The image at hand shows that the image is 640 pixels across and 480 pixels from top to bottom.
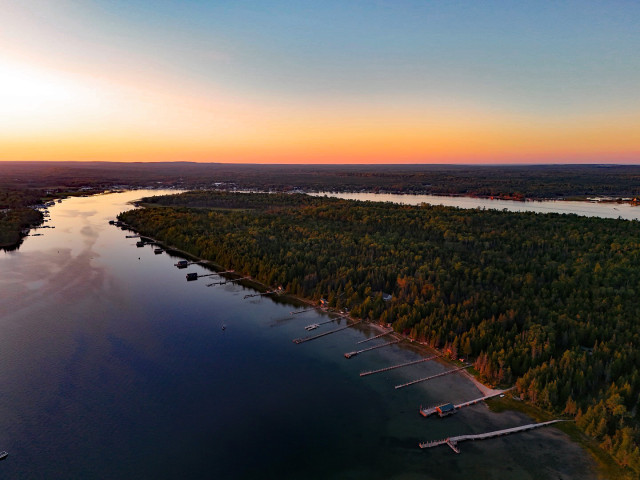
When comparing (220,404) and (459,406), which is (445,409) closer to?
(459,406)

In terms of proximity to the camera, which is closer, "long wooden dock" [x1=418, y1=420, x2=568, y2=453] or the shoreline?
"long wooden dock" [x1=418, y1=420, x2=568, y2=453]

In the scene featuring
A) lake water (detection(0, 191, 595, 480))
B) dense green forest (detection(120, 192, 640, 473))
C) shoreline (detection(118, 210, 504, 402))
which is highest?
dense green forest (detection(120, 192, 640, 473))

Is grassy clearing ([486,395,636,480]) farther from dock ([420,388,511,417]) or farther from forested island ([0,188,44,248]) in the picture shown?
forested island ([0,188,44,248])

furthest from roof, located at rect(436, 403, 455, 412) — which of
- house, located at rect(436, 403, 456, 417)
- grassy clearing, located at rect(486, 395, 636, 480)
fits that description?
grassy clearing, located at rect(486, 395, 636, 480)

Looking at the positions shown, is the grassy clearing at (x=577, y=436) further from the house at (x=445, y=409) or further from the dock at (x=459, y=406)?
the house at (x=445, y=409)

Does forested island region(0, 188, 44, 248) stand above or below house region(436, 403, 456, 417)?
above

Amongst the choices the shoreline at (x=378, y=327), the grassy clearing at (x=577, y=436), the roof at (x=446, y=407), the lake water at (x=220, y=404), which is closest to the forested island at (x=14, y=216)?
the lake water at (x=220, y=404)

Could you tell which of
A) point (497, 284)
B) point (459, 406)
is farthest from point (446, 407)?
point (497, 284)
